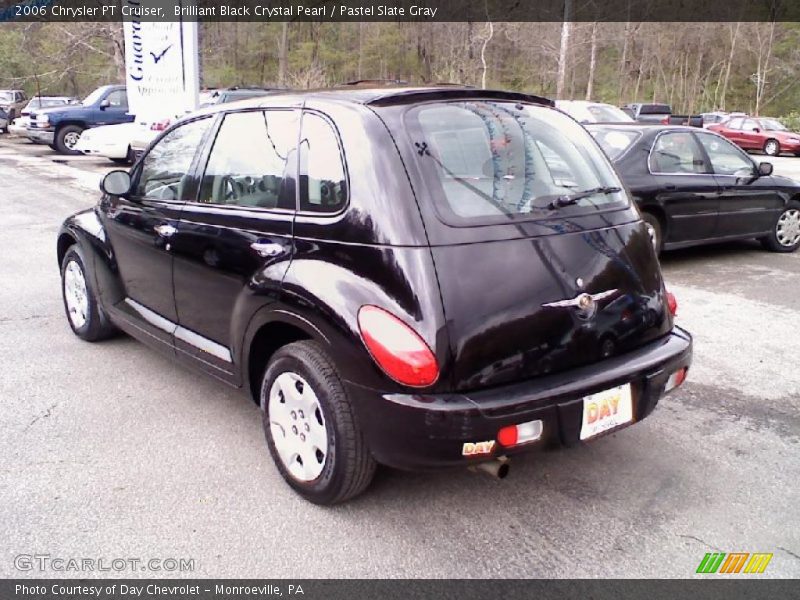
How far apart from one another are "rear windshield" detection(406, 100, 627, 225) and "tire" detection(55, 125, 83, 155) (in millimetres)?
19640

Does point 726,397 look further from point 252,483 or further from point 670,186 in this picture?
point 670,186

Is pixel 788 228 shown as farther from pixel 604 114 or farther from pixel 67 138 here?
pixel 67 138

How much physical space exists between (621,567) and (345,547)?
1.03m

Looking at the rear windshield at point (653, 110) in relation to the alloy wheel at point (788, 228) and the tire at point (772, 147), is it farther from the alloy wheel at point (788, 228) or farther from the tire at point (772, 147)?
the alloy wheel at point (788, 228)

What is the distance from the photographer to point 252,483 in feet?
10.3

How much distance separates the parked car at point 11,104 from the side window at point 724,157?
88.0 feet

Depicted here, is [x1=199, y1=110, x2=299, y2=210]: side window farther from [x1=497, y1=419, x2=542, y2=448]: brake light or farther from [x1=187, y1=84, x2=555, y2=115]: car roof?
[x1=497, y1=419, x2=542, y2=448]: brake light

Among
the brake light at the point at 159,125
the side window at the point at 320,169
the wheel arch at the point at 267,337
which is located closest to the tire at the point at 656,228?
the side window at the point at 320,169

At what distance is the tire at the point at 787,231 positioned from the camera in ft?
26.9

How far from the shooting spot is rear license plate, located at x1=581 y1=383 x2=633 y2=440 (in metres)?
2.68

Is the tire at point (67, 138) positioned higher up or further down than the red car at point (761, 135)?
further down

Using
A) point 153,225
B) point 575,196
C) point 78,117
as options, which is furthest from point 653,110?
point 153,225

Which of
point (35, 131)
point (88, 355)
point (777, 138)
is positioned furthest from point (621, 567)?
point (777, 138)

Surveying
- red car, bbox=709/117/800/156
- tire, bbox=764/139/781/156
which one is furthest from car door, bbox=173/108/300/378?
tire, bbox=764/139/781/156
